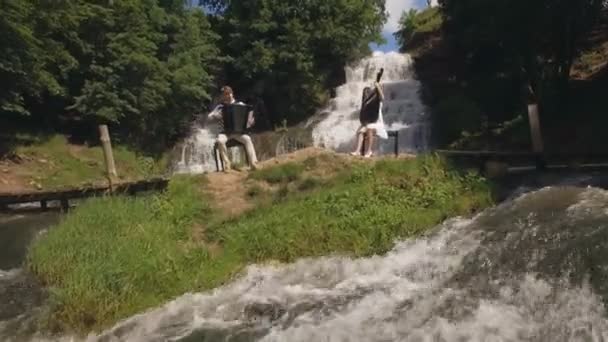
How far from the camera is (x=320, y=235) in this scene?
10.4m

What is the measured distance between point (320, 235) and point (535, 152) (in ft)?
21.6

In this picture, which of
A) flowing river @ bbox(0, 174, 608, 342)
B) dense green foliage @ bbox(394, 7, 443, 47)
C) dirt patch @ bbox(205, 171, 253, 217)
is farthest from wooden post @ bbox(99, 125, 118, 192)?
dense green foliage @ bbox(394, 7, 443, 47)

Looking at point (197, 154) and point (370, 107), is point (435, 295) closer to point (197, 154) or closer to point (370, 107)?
point (370, 107)

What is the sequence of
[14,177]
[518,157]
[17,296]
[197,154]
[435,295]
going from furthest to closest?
[197,154] < [14,177] < [518,157] < [17,296] < [435,295]

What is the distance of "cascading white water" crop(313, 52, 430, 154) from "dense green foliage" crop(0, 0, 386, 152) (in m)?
1.29

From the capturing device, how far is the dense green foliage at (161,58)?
25.2 meters

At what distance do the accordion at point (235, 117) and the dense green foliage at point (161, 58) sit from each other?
10.5 meters

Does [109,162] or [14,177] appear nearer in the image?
[109,162]

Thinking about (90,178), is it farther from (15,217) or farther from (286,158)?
(286,158)

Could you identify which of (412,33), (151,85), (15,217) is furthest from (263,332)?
(412,33)

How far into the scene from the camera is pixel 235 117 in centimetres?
1363

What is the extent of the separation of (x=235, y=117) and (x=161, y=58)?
2043 cm

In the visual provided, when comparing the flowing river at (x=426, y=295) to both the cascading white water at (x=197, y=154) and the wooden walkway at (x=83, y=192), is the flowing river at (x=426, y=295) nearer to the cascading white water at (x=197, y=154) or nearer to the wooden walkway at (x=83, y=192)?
the wooden walkway at (x=83, y=192)

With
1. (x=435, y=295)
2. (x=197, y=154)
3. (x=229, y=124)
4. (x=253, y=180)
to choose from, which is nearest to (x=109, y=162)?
(x=229, y=124)
